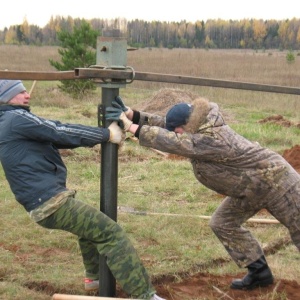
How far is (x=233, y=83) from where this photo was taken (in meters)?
4.73

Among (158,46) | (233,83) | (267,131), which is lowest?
(158,46)

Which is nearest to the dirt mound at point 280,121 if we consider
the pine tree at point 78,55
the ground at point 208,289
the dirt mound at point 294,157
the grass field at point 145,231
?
the grass field at point 145,231

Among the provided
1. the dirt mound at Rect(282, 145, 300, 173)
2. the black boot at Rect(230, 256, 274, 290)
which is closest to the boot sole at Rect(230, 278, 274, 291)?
the black boot at Rect(230, 256, 274, 290)

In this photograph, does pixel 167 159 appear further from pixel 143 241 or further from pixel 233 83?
pixel 233 83

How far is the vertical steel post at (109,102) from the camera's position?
409cm

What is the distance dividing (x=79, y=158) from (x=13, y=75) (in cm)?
766

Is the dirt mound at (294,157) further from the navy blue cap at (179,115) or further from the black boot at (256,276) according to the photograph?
the navy blue cap at (179,115)

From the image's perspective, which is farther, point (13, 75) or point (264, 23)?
point (264, 23)

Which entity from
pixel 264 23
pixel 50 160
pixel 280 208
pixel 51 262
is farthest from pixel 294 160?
pixel 264 23

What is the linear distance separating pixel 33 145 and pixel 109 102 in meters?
0.59

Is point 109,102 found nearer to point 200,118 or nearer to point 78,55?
Answer: point 200,118

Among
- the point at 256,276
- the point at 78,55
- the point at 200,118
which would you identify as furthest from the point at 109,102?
the point at 78,55

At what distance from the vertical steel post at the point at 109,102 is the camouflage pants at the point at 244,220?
0.98m

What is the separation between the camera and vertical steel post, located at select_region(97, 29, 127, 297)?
4090 mm
